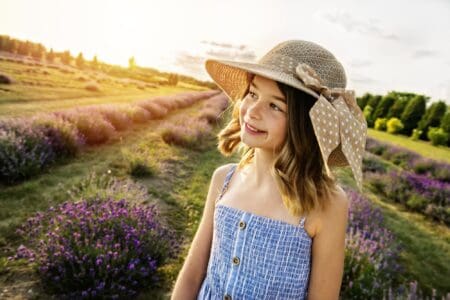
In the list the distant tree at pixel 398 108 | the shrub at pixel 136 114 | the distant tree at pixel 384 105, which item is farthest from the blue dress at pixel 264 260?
the distant tree at pixel 384 105

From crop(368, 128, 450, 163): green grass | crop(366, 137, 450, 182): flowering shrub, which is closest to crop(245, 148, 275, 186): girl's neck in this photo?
crop(366, 137, 450, 182): flowering shrub

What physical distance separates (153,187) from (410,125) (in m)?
30.5

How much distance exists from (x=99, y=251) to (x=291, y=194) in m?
2.12

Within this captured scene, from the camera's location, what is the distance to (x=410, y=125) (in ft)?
104

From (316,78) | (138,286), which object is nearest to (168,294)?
(138,286)

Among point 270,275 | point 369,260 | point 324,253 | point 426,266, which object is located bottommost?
point 426,266

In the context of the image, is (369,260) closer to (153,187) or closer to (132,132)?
(153,187)

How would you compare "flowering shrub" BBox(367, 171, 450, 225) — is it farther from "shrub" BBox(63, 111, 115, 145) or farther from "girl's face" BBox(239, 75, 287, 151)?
"girl's face" BBox(239, 75, 287, 151)

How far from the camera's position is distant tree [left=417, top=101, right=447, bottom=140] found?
91.2 feet

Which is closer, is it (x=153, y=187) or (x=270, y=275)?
(x=270, y=275)

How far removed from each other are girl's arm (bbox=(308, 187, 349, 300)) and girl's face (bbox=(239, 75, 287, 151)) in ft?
1.20

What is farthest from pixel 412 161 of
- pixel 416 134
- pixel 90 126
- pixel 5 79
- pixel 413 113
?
pixel 413 113

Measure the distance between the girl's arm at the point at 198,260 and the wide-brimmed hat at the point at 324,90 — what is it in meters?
0.59

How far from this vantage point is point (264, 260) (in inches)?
64.0
